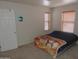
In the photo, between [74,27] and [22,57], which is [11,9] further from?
[74,27]

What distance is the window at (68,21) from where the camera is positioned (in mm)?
4848

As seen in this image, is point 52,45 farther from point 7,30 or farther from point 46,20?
point 46,20

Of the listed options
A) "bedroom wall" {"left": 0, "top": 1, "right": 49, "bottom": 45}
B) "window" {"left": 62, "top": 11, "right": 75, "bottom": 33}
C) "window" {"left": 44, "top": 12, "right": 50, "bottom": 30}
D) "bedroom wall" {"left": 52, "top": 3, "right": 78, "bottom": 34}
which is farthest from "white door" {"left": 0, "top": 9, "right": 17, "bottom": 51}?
"window" {"left": 62, "top": 11, "right": 75, "bottom": 33}

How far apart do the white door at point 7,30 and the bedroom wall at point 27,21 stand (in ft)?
0.90

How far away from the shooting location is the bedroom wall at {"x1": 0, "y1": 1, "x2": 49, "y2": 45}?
14.0ft

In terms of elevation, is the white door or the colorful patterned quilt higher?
the white door

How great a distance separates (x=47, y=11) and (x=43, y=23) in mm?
967

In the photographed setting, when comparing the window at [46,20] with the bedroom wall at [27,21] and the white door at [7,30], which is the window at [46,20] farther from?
the white door at [7,30]

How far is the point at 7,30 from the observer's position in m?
3.94

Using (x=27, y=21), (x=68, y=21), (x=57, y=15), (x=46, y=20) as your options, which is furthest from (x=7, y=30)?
(x=68, y=21)

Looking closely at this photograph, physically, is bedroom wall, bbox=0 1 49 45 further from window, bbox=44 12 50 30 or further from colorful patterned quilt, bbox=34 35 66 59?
colorful patterned quilt, bbox=34 35 66 59

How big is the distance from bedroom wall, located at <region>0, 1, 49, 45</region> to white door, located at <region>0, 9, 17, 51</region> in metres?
0.27

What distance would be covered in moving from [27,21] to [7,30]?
131 cm

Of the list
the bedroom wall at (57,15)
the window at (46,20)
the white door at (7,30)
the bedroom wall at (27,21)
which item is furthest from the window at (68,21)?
the white door at (7,30)
